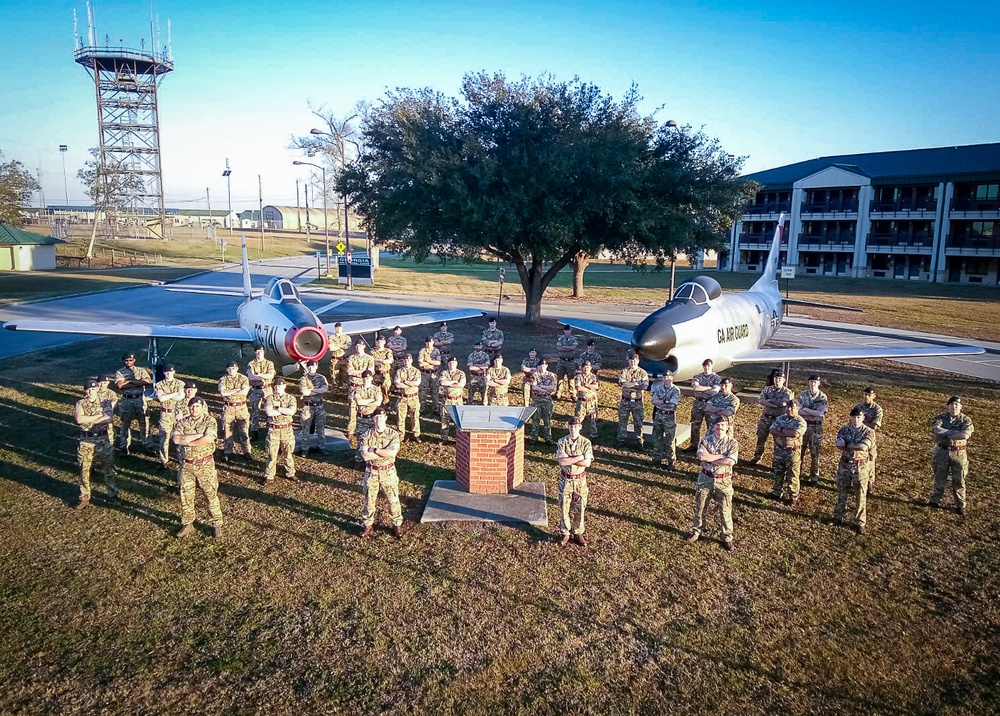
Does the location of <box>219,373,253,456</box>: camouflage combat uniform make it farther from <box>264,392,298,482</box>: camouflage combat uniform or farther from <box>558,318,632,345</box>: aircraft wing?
<box>558,318,632,345</box>: aircraft wing

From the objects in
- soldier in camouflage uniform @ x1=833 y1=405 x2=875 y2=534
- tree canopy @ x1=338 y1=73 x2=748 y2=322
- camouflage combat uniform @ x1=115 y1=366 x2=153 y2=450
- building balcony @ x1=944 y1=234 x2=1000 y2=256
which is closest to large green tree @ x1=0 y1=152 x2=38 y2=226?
tree canopy @ x1=338 y1=73 x2=748 y2=322

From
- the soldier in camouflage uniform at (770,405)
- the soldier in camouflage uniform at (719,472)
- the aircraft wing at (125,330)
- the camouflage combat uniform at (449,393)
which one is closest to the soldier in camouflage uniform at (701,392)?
the soldier in camouflage uniform at (770,405)

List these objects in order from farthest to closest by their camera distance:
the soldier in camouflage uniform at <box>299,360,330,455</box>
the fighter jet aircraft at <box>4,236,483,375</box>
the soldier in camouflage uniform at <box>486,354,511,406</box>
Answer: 1. the fighter jet aircraft at <box>4,236,483,375</box>
2. the soldier in camouflage uniform at <box>486,354,511,406</box>
3. the soldier in camouflage uniform at <box>299,360,330,455</box>

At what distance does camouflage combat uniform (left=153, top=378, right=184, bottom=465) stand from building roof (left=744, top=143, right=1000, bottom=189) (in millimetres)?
63490

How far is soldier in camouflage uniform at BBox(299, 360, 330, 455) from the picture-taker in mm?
12516

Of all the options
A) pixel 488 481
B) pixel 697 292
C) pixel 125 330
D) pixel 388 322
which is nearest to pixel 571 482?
pixel 488 481

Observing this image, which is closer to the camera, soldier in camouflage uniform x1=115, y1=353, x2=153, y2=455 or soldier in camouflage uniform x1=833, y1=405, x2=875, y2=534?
soldier in camouflage uniform x1=833, y1=405, x2=875, y2=534

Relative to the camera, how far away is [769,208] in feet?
225

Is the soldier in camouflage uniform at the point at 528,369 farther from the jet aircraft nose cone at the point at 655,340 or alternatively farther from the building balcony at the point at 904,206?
the building balcony at the point at 904,206

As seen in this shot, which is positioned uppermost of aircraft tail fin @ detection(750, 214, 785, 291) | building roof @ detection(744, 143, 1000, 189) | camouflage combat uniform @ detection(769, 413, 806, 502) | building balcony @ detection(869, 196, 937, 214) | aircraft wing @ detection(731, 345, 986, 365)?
building roof @ detection(744, 143, 1000, 189)

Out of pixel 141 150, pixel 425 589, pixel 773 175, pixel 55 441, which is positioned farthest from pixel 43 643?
pixel 773 175

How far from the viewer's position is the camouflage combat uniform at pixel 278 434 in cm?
1113

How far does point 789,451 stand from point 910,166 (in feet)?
208

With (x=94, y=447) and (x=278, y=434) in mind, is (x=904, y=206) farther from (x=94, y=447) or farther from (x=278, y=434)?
(x=94, y=447)
